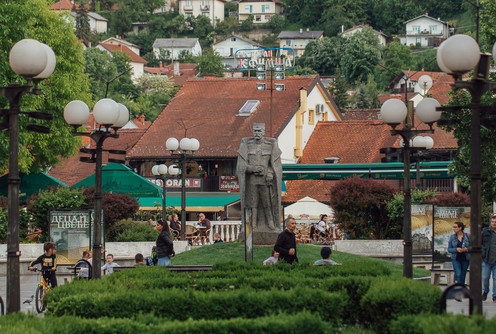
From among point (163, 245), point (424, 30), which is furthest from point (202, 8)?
point (163, 245)

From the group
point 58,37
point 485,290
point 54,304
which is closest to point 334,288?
point 54,304

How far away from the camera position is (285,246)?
1770 cm

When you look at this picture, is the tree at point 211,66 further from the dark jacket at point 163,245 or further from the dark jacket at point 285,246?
the dark jacket at point 285,246

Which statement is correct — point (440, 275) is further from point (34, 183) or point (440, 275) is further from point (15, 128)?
point (34, 183)

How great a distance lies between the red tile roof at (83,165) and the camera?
55875 mm

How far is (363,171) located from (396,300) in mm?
34524

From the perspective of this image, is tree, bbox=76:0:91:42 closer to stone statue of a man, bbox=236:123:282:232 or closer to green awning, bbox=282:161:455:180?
green awning, bbox=282:161:455:180

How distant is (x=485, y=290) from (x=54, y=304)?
9355 mm

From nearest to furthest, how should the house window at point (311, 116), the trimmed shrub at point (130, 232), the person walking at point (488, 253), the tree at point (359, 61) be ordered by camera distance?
the person walking at point (488, 253) → the trimmed shrub at point (130, 232) → the house window at point (311, 116) → the tree at point (359, 61)

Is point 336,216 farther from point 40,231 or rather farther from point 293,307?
point 293,307

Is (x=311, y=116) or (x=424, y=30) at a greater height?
(x=424, y=30)

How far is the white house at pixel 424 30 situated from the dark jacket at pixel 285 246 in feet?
467

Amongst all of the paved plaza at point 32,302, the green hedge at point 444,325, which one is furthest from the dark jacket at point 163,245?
the green hedge at point 444,325

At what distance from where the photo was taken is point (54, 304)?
475 inches
